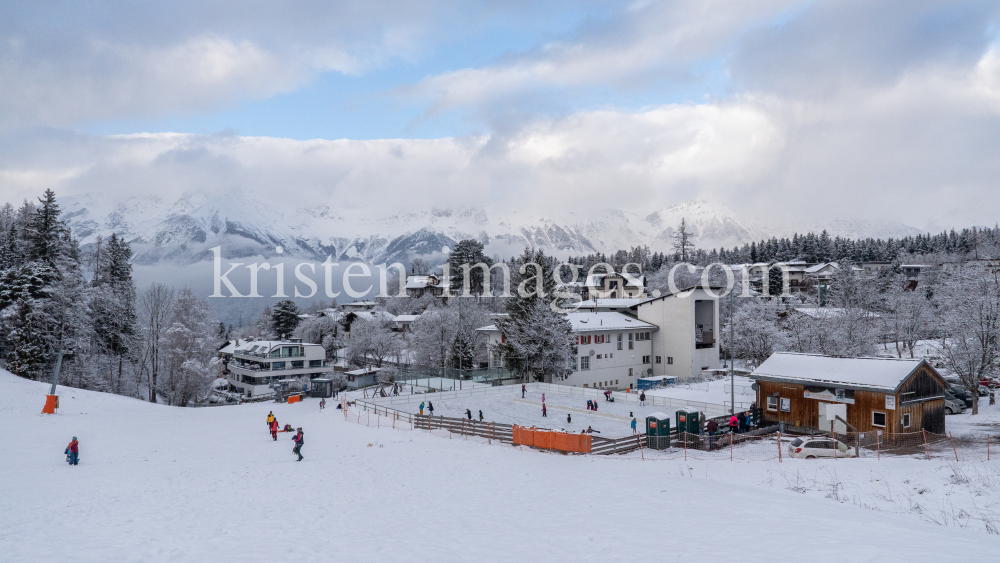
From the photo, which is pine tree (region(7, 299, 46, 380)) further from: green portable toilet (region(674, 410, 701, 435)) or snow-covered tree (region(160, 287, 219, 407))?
Result: green portable toilet (region(674, 410, 701, 435))

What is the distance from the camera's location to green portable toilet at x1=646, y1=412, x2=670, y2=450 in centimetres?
2528

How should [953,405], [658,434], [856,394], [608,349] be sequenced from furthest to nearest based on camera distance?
[608,349], [953,405], [856,394], [658,434]

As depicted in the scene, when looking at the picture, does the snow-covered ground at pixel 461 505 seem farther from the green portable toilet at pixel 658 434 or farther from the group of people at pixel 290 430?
the green portable toilet at pixel 658 434

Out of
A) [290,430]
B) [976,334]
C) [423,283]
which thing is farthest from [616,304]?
[423,283]

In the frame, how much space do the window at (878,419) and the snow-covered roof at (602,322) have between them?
29.8m

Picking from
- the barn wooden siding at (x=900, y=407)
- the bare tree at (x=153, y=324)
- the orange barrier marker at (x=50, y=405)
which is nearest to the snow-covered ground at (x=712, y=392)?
the barn wooden siding at (x=900, y=407)

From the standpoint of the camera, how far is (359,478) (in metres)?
18.3

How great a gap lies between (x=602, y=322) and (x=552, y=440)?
117ft

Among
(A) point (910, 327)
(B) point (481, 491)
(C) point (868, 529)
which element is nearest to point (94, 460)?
(B) point (481, 491)

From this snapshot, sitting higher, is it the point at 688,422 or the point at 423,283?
the point at 423,283

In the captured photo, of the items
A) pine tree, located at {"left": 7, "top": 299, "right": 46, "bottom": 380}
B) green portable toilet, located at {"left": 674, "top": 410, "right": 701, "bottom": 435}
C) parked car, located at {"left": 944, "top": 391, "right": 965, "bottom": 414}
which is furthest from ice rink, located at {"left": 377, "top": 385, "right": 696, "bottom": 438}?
pine tree, located at {"left": 7, "top": 299, "right": 46, "bottom": 380}

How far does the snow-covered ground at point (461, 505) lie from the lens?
10242 millimetres

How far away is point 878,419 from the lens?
1062 inches

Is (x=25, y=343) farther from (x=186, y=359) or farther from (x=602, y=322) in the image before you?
(x=602, y=322)
